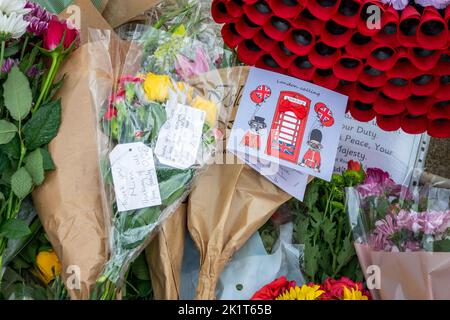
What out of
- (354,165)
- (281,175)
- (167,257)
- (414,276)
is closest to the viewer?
(414,276)

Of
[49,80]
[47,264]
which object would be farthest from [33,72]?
[47,264]

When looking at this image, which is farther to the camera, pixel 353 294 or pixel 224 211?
pixel 224 211

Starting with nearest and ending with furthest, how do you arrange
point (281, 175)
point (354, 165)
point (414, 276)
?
point (414, 276) → point (281, 175) → point (354, 165)

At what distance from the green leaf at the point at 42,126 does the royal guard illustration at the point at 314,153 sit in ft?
1.51

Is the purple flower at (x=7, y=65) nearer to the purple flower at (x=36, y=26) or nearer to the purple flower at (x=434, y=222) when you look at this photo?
the purple flower at (x=36, y=26)

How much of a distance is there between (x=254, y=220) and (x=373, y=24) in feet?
1.33

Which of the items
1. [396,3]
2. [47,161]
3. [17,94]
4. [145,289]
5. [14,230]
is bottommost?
[145,289]

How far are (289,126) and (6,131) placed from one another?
0.52 meters

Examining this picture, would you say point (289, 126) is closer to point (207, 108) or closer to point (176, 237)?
point (207, 108)

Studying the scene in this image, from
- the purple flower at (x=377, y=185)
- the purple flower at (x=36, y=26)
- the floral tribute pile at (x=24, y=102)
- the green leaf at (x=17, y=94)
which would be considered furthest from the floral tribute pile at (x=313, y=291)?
the purple flower at (x=36, y=26)

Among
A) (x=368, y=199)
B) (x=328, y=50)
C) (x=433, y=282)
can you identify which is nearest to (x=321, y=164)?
(x=368, y=199)

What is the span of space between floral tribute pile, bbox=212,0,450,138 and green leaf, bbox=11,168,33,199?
45cm

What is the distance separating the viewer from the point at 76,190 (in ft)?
3.89

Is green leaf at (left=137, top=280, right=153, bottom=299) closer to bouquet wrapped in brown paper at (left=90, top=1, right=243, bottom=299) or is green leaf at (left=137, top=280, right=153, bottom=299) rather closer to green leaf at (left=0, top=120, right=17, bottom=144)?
bouquet wrapped in brown paper at (left=90, top=1, right=243, bottom=299)
